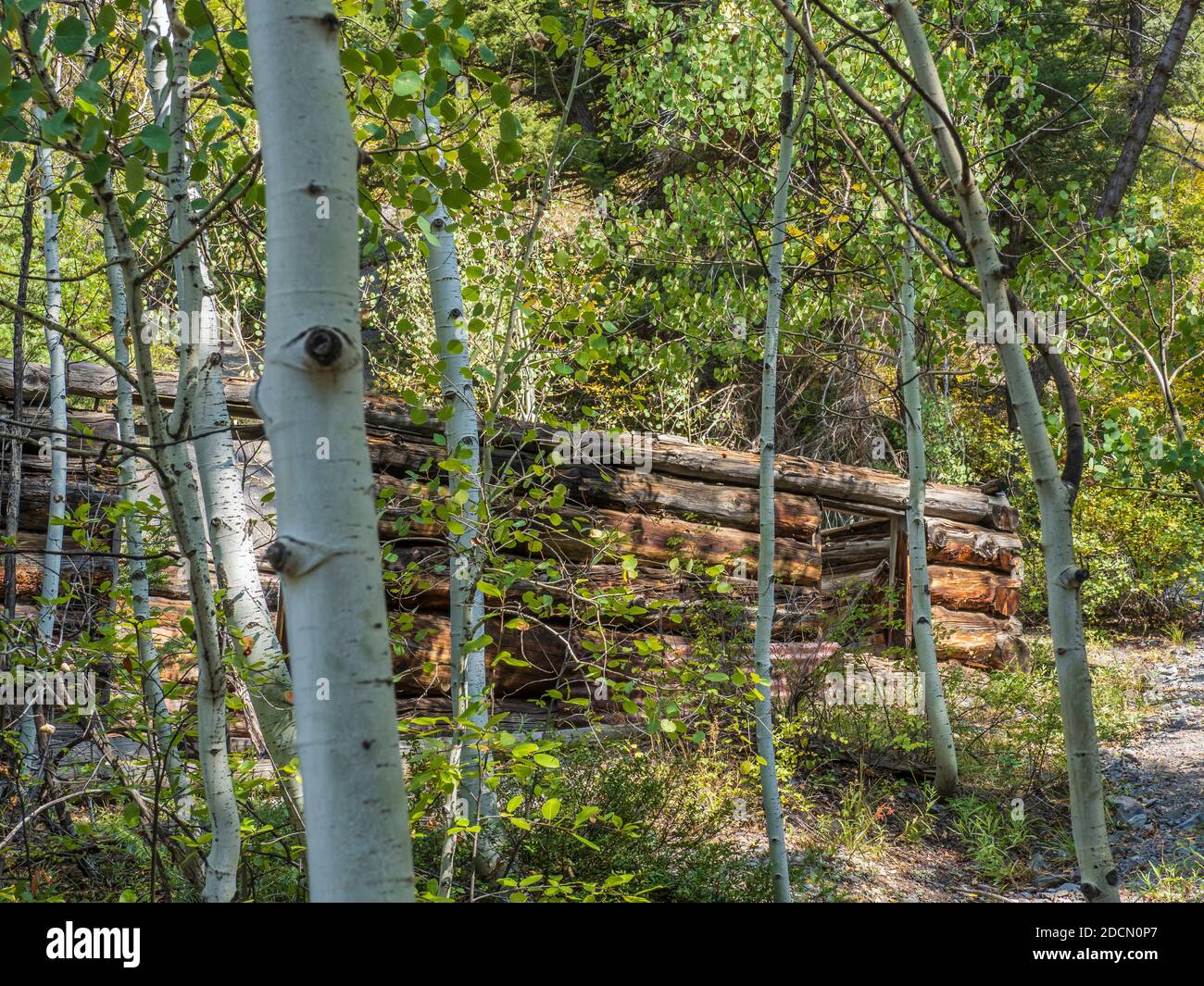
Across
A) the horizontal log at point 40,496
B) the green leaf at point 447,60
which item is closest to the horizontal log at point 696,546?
the horizontal log at point 40,496

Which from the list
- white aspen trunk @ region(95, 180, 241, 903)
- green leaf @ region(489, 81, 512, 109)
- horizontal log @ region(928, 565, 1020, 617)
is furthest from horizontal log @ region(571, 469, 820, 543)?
white aspen trunk @ region(95, 180, 241, 903)

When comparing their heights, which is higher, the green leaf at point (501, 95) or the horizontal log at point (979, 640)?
the green leaf at point (501, 95)

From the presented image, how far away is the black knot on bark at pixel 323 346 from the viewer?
1351 millimetres

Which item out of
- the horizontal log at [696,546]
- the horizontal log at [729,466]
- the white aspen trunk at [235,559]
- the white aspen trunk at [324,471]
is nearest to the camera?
the white aspen trunk at [324,471]

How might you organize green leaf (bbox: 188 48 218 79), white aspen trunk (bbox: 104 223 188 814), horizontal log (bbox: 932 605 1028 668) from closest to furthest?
1. green leaf (bbox: 188 48 218 79)
2. white aspen trunk (bbox: 104 223 188 814)
3. horizontal log (bbox: 932 605 1028 668)

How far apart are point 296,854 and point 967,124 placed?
7.41 metres

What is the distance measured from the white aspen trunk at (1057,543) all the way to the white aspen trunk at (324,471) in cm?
163

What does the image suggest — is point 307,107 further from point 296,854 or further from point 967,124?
point 967,124

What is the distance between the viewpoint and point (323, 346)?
1350 mm

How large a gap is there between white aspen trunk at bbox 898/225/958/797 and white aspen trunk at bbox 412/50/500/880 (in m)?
3.72

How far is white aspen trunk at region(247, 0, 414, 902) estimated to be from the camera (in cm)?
131

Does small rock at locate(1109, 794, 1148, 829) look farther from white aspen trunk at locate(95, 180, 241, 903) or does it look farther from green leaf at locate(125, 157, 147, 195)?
green leaf at locate(125, 157, 147, 195)

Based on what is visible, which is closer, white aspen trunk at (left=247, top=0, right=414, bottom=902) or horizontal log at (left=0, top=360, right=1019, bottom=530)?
white aspen trunk at (left=247, top=0, right=414, bottom=902)

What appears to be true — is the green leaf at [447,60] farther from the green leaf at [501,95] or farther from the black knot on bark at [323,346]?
the black knot on bark at [323,346]
